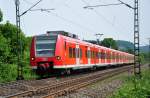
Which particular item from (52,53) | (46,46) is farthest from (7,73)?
(52,53)

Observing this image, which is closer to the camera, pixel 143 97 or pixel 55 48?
pixel 143 97

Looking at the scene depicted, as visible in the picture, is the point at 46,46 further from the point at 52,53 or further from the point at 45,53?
the point at 52,53

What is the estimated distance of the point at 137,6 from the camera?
27594 millimetres

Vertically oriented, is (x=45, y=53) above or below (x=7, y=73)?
above

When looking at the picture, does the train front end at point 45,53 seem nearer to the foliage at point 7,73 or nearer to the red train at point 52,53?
the red train at point 52,53

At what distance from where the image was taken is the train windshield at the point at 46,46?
1089 inches

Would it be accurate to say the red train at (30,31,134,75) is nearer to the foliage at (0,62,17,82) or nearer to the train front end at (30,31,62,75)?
the train front end at (30,31,62,75)

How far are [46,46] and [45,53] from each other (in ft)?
1.44

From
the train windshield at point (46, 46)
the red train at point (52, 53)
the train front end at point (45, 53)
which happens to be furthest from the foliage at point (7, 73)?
the train windshield at point (46, 46)

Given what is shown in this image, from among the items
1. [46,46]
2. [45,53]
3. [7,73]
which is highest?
[46,46]

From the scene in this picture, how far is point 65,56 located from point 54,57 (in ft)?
3.89

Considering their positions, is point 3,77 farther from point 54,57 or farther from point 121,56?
point 121,56

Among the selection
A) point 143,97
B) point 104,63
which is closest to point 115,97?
point 143,97

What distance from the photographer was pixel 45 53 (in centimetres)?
2767
